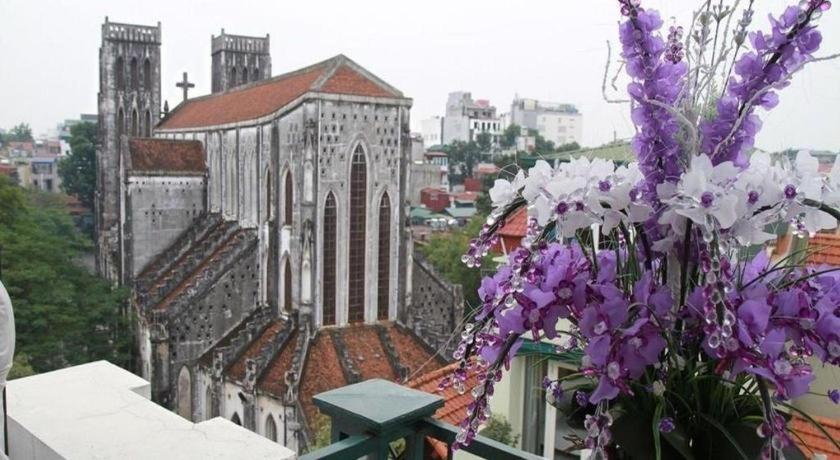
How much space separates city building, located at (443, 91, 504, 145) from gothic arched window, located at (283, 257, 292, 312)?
61.3 meters

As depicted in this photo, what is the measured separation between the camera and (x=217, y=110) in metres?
24.2

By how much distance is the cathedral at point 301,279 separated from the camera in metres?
15.5

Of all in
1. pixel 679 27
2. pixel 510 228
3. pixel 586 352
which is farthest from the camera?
pixel 510 228

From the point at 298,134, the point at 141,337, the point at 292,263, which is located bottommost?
the point at 141,337

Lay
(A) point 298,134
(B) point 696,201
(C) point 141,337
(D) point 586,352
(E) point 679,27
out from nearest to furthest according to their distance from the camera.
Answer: (B) point 696,201
(D) point 586,352
(E) point 679,27
(A) point 298,134
(C) point 141,337

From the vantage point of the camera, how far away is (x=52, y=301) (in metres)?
18.7

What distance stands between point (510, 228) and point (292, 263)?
1046 cm

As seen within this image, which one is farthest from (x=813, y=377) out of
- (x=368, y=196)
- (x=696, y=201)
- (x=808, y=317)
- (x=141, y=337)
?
(x=141, y=337)

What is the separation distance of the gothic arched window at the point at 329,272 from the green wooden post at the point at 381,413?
47.3ft

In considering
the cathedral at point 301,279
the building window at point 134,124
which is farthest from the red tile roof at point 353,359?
the building window at point 134,124

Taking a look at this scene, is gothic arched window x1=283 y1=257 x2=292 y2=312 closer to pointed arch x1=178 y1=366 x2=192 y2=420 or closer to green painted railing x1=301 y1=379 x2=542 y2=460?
pointed arch x1=178 y1=366 x2=192 y2=420

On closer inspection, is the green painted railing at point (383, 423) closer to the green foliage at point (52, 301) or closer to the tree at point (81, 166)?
the green foliage at point (52, 301)

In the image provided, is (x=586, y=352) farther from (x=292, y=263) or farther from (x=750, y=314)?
(x=292, y=263)

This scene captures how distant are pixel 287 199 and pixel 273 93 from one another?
180 inches
